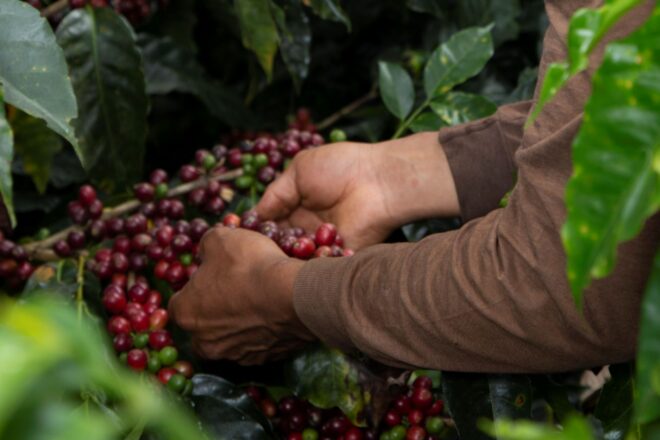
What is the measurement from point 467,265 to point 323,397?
0.35m

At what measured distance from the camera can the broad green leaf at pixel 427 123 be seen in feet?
5.82

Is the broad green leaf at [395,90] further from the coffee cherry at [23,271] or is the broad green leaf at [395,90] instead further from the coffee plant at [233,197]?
the coffee cherry at [23,271]

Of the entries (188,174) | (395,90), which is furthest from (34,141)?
(395,90)

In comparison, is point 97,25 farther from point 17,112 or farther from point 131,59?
point 17,112

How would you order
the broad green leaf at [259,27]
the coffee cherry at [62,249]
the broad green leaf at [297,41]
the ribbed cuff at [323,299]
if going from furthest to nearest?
the broad green leaf at [297,41] < the broad green leaf at [259,27] < the coffee cherry at [62,249] < the ribbed cuff at [323,299]

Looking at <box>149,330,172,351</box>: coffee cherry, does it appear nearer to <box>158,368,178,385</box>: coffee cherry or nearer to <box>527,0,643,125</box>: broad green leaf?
<box>158,368,178,385</box>: coffee cherry

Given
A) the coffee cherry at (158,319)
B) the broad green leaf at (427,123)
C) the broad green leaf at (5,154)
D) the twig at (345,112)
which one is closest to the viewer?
the broad green leaf at (5,154)

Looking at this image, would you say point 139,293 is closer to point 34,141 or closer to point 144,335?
point 144,335

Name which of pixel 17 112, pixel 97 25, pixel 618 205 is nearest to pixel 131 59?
pixel 97 25

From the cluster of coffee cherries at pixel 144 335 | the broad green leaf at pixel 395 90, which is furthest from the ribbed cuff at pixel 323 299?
the broad green leaf at pixel 395 90

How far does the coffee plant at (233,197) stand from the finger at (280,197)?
46mm

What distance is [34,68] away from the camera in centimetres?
115

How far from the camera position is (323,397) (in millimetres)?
1358

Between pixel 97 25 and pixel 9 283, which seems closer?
pixel 9 283
